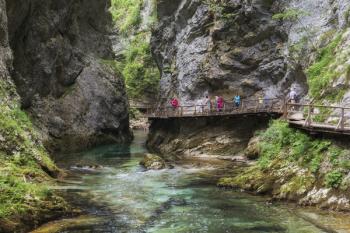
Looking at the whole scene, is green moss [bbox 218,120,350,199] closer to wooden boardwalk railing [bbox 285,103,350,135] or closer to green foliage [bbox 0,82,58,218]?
wooden boardwalk railing [bbox 285,103,350,135]

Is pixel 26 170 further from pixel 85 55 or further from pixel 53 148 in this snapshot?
pixel 85 55

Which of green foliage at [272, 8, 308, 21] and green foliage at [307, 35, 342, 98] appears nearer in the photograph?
green foliage at [307, 35, 342, 98]

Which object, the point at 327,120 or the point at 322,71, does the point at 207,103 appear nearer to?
the point at 322,71

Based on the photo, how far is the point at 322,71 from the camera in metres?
25.7

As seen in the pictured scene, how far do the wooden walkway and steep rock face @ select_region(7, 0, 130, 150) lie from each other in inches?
229

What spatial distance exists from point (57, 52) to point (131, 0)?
2034 inches

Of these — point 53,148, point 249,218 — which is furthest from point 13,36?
point 249,218

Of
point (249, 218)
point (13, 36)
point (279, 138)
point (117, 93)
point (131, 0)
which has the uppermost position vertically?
point (131, 0)

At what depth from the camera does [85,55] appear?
48031mm

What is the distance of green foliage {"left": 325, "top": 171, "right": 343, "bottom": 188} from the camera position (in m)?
16.4

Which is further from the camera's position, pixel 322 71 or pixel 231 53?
pixel 231 53

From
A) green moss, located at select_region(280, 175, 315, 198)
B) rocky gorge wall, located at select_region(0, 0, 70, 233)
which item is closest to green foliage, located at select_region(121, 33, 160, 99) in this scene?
rocky gorge wall, located at select_region(0, 0, 70, 233)

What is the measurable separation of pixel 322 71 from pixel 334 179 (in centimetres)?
1062

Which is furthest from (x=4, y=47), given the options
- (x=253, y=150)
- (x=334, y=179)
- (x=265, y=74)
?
(x=265, y=74)
